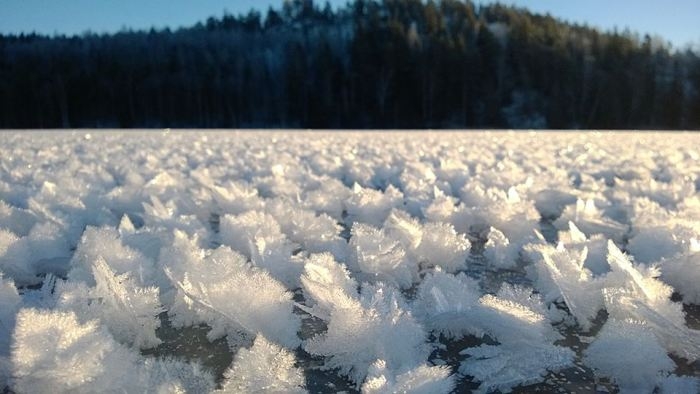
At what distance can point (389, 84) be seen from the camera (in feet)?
121

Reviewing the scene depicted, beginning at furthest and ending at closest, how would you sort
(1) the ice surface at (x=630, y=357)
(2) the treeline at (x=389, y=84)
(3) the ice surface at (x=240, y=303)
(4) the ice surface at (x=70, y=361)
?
(2) the treeline at (x=389, y=84) → (3) the ice surface at (x=240, y=303) → (1) the ice surface at (x=630, y=357) → (4) the ice surface at (x=70, y=361)

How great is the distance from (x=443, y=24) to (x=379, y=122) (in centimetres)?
1025

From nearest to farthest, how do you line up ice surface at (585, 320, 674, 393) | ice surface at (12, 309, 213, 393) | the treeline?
ice surface at (12, 309, 213, 393)
ice surface at (585, 320, 674, 393)
the treeline

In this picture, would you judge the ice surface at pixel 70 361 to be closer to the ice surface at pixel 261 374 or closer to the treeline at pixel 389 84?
the ice surface at pixel 261 374

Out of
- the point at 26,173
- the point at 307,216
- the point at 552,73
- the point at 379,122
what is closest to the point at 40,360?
the point at 307,216

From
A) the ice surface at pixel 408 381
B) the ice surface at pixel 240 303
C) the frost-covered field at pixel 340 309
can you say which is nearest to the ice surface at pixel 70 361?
the frost-covered field at pixel 340 309

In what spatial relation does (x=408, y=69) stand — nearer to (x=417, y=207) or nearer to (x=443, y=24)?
(x=443, y=24)

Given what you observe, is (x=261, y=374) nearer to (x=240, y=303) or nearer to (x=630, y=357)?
(x=240, y=303)

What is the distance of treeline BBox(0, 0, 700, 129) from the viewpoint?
117 ft

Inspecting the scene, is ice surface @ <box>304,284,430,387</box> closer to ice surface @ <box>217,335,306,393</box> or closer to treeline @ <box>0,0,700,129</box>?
ice surface @ <box>217,335,306,393</box>

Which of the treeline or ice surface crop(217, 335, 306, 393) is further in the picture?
the treeline

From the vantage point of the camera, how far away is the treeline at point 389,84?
35.8 metres

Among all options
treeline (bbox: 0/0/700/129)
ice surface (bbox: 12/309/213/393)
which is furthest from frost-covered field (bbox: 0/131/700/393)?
treeline (bbox: 0/0/700/129)

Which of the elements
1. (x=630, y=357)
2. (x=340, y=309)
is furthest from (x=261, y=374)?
(x=630, y=357)
